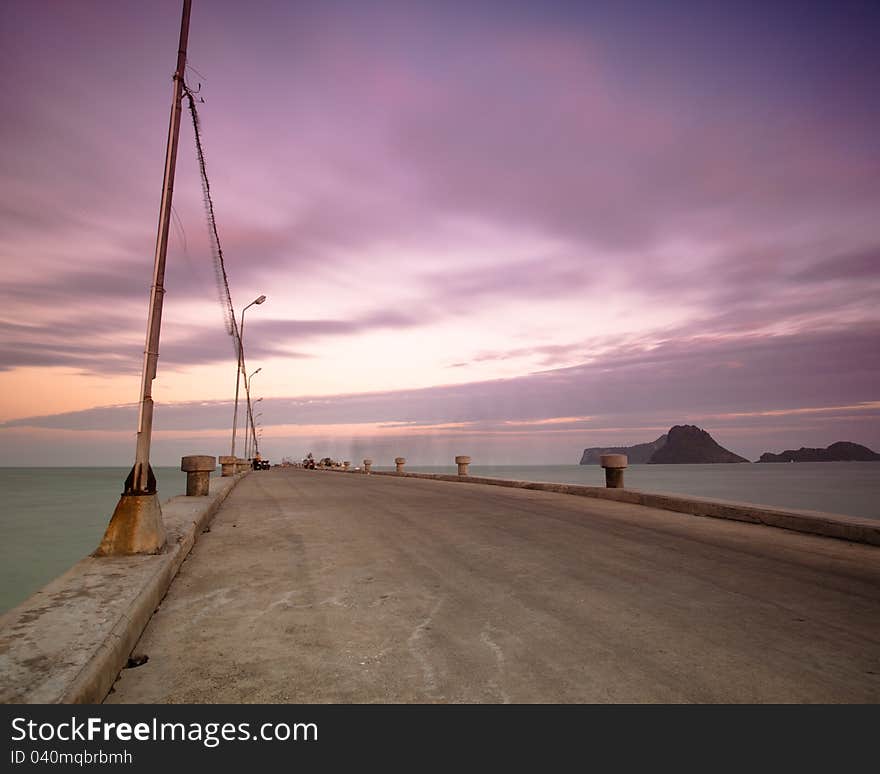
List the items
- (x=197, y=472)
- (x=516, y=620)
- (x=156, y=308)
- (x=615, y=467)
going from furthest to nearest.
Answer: (x=615, y=467) → (x=197, y=472) → (x=156, y=308) → (x=516, y=620)

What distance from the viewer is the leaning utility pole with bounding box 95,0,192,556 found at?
19.5 feet

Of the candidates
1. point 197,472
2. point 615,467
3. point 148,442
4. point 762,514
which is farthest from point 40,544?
point 762,514

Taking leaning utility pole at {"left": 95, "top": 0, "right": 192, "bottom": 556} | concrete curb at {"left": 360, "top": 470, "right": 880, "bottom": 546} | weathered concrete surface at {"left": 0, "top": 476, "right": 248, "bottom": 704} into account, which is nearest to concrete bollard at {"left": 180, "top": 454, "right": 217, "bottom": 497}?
leaning utility pole at {"left": 95, "top": 0, "right": 192, "bottom": 556}

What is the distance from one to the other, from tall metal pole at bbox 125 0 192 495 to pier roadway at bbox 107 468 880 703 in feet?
3.93

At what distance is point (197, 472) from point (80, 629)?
994cm

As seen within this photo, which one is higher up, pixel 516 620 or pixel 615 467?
pixel 615 467

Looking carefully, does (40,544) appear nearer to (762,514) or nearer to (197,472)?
(197,472)

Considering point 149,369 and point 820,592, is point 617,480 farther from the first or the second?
point 149,369

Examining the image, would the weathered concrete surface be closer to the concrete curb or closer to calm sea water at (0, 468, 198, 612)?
calm sea water at (0, 468, 198, 612)

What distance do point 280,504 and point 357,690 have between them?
1072 centimetres

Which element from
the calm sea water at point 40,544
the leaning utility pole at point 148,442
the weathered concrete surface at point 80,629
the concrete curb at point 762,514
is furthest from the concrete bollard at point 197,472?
the concrete curb at point 762,514

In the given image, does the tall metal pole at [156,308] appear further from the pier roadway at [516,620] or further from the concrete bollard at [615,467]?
the concrete bollard at [615,467]

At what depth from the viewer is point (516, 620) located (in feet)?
14.0
